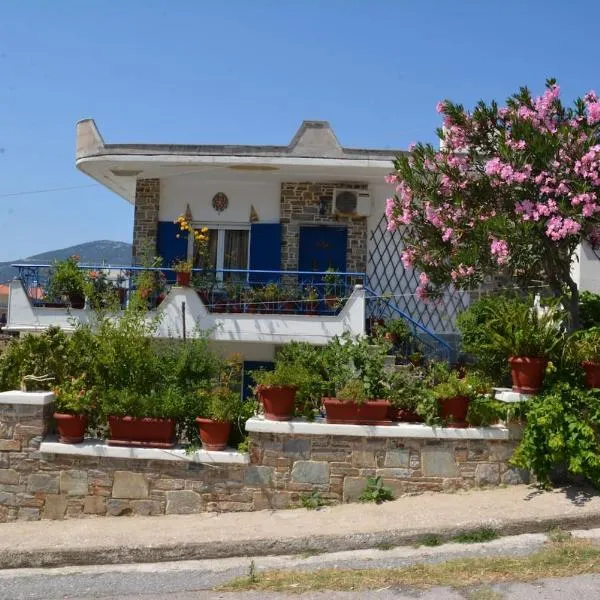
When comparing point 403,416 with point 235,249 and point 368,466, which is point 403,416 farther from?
point 235,249

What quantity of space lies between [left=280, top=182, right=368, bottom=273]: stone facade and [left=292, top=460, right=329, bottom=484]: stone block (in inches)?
253

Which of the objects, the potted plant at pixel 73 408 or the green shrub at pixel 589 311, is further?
the green shrub at pixel 589 311

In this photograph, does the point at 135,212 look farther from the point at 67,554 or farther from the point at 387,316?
the point at 67,554

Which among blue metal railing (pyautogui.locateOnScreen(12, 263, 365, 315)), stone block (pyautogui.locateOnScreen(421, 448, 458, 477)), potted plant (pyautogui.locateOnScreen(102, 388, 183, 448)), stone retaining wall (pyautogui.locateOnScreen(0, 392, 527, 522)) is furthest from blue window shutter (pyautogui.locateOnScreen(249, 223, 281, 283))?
stone block (pyautogui.locateOnScreen(421, 448, 458, 477))

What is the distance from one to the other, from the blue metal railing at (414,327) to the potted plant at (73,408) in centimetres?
514

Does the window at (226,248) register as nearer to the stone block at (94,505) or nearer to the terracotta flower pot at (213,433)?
the terracotta flower pot at (213,433)

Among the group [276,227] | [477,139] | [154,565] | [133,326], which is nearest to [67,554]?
[154,565]

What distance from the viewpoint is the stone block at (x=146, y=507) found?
746 centimetres

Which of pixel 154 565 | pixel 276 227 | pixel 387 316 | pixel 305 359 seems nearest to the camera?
pixel 154 565

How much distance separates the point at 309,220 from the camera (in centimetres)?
1333

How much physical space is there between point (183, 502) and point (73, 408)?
65.4 inches

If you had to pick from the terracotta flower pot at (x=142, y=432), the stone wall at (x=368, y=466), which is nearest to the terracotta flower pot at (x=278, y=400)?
the stone wall at (x=368, y=466)

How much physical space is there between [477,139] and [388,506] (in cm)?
454

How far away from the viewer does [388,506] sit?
701cm
